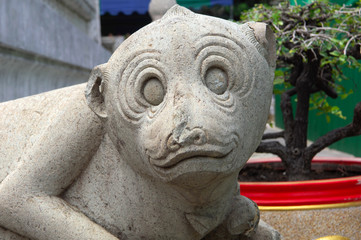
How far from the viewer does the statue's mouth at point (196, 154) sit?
3.54 ft

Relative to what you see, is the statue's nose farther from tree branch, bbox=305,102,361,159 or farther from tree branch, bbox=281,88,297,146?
tree branch, bbox=281,88,297,146

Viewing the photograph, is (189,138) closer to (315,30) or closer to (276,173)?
(315,30)

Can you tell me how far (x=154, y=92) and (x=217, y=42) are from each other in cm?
20

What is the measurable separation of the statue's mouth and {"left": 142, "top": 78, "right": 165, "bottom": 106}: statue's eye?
0.51ft

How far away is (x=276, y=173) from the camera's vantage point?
287 cm

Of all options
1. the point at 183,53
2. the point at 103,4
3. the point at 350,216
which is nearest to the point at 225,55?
the point at 183,53

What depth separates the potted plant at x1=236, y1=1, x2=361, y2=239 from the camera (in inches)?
83.7

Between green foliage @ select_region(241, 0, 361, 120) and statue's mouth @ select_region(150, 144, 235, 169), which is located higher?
green foliage @ select_region(241, 0, 361, 120)

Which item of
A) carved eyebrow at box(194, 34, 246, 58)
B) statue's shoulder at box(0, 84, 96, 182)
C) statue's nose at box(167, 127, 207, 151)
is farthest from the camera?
statue's shoulder at box(0, 84, 96, 182)

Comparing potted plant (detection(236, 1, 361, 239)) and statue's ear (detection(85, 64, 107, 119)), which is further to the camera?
potted plant (detection(236, 1, 361, 239))

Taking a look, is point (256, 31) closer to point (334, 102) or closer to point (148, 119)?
point (148, 119)

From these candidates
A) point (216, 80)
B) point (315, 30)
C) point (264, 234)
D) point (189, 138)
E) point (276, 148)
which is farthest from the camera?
point (276, 148)

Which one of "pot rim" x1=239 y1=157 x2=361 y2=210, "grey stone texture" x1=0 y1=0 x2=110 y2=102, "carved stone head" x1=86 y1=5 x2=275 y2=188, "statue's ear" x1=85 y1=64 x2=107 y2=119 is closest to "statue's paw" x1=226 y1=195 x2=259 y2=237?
"carved stone head" x1=86 y1=5 x2=275 y2=188

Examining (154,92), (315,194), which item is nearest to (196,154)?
(154,92)
